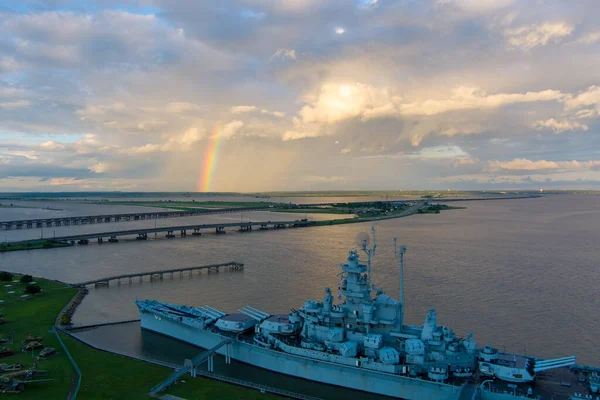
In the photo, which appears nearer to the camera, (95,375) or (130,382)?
(130,382)

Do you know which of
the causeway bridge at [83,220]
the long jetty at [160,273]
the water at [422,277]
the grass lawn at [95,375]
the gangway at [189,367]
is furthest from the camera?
the causeway bridge at [83,220]

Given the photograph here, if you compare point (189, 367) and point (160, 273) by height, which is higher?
point (160, 273)

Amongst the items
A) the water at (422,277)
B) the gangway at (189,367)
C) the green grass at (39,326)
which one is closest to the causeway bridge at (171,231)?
the water at (422,277)

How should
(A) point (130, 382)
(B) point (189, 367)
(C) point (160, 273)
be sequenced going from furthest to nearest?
(C) point (160, 273) < (B) point (189, 367) < (A) point (130, 382)

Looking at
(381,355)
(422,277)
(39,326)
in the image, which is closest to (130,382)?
(39,326)

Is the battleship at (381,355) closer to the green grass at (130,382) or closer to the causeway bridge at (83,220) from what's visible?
the green grass at (130,382)

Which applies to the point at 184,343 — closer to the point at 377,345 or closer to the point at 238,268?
the point at 377,345

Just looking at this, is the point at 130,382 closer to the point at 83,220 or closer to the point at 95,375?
the point at 95,375
